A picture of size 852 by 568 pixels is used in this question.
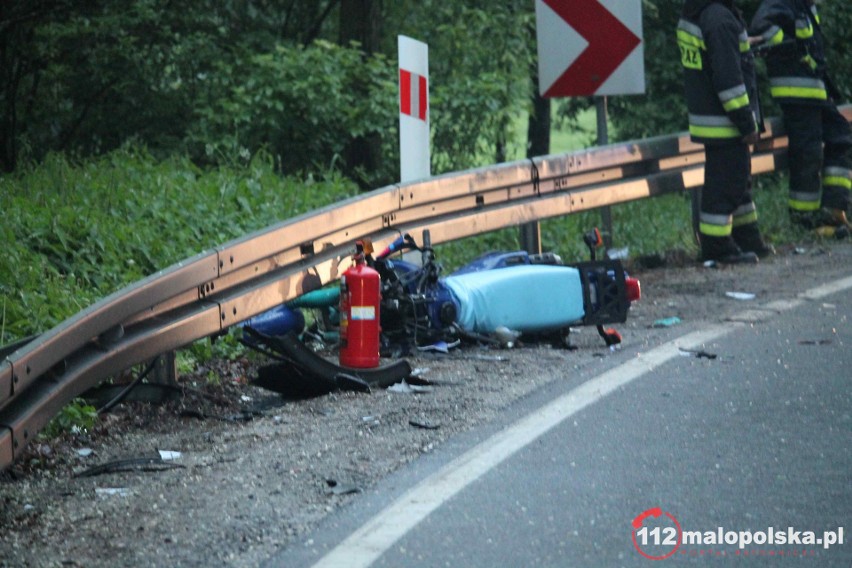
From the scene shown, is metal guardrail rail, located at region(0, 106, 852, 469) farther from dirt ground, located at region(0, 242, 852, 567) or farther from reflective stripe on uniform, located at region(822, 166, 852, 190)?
reflective stripe on uniform, located at region(822, 166, 852, 190)

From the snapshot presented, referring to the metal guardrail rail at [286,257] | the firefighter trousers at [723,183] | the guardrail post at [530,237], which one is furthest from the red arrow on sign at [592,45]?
the guardrail post at [530,237]

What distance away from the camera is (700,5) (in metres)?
10.6

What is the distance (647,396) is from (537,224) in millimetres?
3310

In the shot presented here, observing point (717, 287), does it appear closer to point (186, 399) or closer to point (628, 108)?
point (186, 399)

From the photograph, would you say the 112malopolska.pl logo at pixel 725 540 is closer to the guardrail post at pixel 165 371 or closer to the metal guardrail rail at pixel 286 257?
the metal guardrail rail at pixel 286 257

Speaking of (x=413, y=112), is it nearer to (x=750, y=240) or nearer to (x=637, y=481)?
(x=750, y=240)

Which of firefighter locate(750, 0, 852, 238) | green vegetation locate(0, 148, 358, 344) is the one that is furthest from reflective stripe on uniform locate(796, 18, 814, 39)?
green vegetation locate(0, 148, 358, 344)

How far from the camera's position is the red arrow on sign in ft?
35.5

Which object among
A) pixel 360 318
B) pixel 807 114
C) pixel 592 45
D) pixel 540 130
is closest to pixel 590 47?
pixel 592 45

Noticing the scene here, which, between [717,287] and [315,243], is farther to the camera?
[717,287]

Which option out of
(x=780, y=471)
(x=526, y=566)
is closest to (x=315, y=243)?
(x=780, y=471)

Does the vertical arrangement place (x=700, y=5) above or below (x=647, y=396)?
above

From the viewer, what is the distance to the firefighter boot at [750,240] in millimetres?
11141

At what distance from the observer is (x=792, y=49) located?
11.8m
